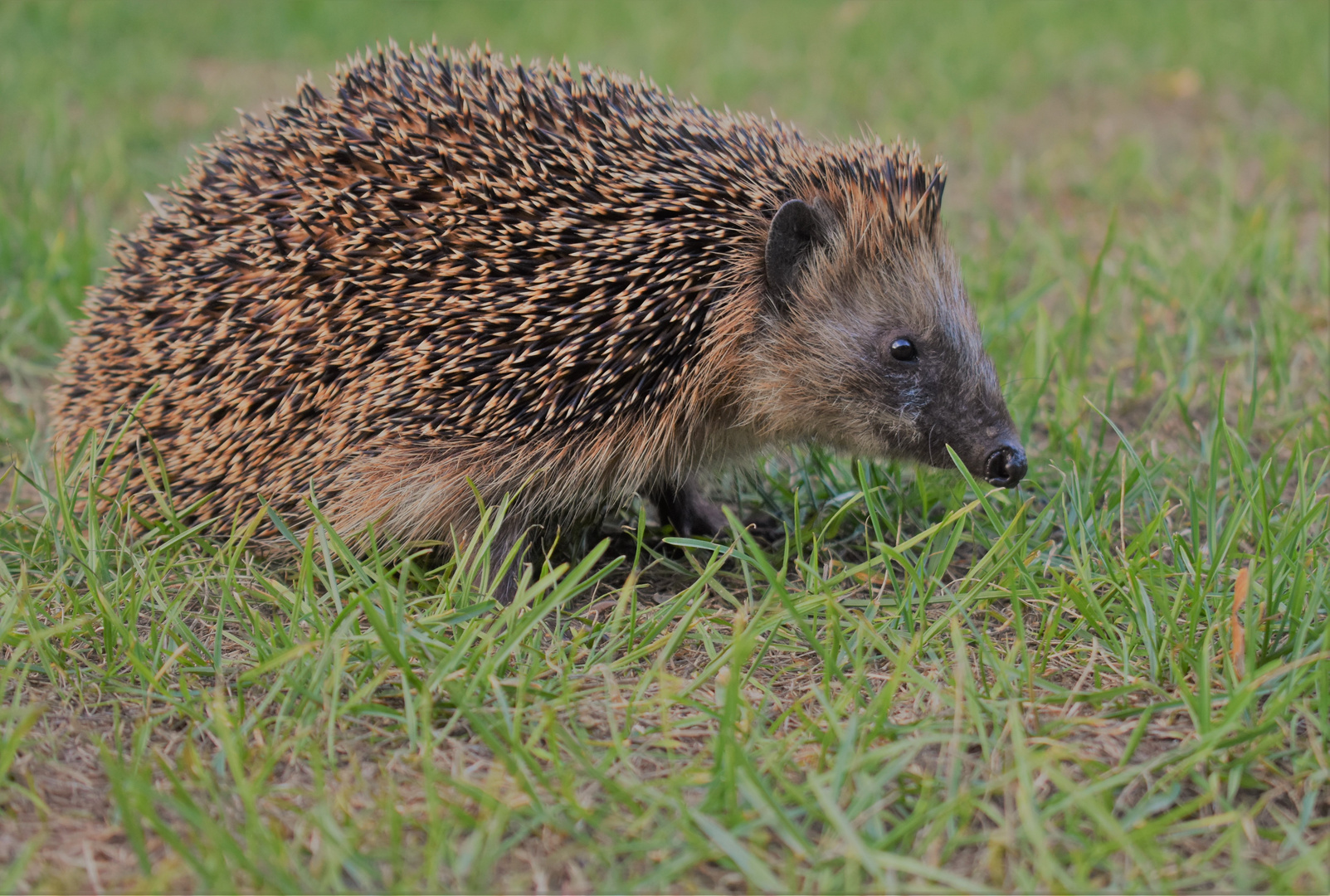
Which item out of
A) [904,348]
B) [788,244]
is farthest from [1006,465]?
[788,244]

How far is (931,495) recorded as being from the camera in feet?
15.9

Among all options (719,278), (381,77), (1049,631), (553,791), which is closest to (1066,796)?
(1049,631)

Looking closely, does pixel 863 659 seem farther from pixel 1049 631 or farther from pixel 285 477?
pixel 285 477

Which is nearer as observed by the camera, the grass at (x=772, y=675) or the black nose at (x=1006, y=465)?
the grass at (x=772, y=675)

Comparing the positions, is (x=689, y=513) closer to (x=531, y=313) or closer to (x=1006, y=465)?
(x=531, y=313)

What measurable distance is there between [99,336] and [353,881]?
296 centimetres

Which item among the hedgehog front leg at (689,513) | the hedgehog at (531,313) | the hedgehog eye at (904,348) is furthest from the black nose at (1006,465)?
Answer: the hedgehog front leg at (689,513)

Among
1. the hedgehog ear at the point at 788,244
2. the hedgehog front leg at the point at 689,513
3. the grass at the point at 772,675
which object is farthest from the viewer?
the hedgehog front leg at the point at 689,513

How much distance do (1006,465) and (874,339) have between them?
2.11 ft

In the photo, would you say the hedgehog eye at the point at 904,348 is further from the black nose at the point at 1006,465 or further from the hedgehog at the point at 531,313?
the black nose at the point at 1006,465

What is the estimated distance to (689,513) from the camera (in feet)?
17.1

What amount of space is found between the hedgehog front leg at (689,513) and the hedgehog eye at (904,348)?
3.59ft

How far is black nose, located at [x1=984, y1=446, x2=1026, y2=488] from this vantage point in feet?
14.1

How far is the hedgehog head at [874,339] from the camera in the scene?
441cm
